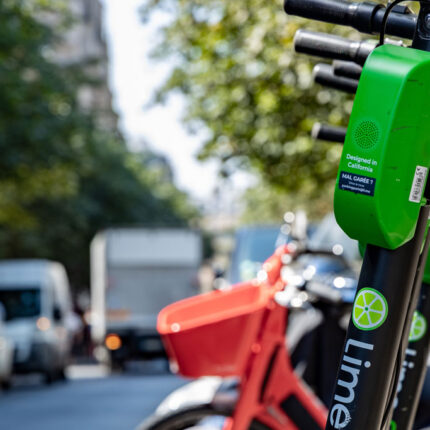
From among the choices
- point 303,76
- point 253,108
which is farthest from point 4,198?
point 303,76

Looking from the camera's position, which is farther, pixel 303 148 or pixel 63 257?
pixel 63 257

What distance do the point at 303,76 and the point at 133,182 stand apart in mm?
46171

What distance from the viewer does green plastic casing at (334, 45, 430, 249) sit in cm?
175

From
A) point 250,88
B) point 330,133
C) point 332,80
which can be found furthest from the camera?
point 250,88

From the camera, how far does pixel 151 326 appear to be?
29703 millimetres

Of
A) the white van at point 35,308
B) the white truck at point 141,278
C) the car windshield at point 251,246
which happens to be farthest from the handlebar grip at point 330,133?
the white truck at point 141,278

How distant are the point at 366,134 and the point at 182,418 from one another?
1.84 m

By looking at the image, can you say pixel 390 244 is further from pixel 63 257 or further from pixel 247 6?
pixel 63 257

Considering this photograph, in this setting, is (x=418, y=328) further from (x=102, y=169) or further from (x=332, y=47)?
(x=102, y=169)

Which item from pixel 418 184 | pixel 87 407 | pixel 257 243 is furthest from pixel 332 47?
pixel 87 407

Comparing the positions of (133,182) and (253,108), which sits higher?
(253,108)

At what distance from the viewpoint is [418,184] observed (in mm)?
1804

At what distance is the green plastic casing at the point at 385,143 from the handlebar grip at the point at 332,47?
0.44 meters

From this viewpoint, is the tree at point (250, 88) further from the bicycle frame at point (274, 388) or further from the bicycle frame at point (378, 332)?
the bicycle frame at point (378, 332)
